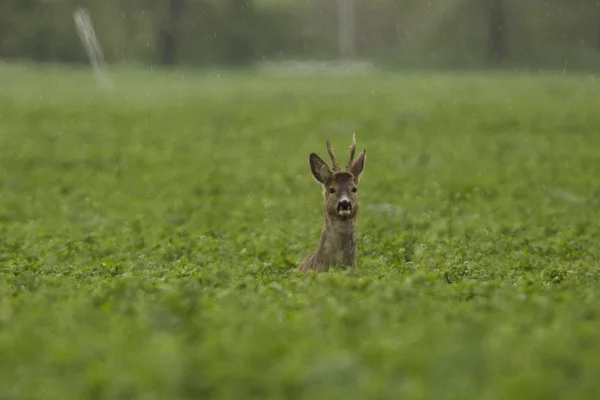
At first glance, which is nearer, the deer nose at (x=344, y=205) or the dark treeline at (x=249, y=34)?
the deer nose at (x=344, y=205)

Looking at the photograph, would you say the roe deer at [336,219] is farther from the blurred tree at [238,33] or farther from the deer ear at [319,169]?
the blurred tree at [238,33]

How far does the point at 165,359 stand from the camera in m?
8.21

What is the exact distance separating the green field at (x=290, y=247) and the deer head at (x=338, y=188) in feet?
2.96

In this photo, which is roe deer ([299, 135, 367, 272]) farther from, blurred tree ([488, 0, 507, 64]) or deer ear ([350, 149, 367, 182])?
blurred tree ([488, 0, 507, 64])

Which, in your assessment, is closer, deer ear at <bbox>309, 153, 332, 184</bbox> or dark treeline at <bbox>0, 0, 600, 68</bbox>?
deer ear at <bbox>309, 153, 332, 184</bbox>

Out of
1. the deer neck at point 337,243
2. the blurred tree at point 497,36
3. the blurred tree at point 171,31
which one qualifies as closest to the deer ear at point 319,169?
the deer neck at point 337,243

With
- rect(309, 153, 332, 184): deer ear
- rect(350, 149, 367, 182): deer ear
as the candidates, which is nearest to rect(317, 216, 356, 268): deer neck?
rect(309, 153, 332, 184): deer ear

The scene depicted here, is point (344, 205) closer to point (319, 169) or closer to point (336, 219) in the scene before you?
point (336, 219)

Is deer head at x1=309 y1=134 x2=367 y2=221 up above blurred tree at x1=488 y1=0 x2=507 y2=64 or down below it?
below

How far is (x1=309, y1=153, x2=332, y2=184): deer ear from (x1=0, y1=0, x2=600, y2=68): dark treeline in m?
55.2

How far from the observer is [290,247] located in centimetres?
1861

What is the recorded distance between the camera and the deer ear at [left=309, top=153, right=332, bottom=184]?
582 inches

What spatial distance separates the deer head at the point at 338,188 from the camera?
1450cm

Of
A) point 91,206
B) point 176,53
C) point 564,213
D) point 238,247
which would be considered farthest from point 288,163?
point 176,53
